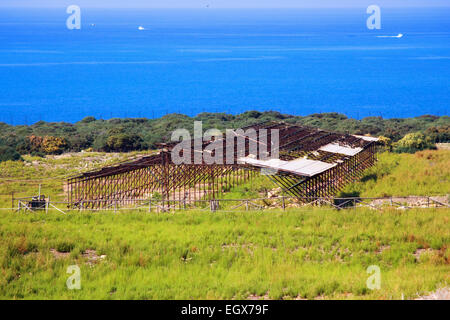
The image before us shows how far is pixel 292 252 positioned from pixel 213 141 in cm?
1171

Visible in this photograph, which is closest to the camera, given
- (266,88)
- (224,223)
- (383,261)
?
(383,261)

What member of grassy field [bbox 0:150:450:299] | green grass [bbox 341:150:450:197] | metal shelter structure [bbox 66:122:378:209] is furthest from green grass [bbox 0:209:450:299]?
green grass [bbox 341:150:450:197]

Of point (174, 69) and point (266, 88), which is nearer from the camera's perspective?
point (266, 88)

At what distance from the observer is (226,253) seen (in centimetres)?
1365

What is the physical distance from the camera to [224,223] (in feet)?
54.7

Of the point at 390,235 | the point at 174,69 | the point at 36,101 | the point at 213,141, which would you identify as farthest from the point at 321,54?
the point at 390,235

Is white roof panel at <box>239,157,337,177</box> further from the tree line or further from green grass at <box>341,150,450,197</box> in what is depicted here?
the tree line

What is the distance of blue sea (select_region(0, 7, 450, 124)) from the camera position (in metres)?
89.4

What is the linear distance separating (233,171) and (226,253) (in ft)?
29.7

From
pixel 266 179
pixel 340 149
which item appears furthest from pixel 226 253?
pixel 340 149

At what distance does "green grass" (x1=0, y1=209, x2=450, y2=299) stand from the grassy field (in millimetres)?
27

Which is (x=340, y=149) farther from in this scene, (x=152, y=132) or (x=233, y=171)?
(x=152, y=132)
